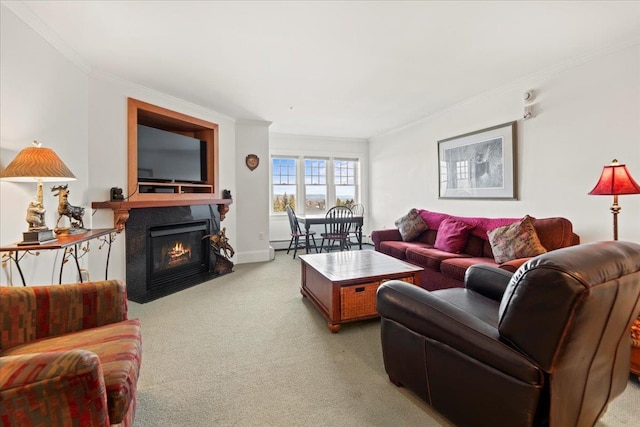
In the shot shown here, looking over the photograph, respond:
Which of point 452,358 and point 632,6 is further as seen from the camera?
point 632,6

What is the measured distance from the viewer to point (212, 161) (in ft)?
14.5

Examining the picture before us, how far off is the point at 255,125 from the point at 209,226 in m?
1.86

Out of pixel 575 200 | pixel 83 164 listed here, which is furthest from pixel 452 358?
pixel 83 164

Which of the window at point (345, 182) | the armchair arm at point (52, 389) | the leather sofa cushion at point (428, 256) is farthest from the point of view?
the window at point (345, 182)

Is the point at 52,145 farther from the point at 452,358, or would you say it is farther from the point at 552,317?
the point at 552,317

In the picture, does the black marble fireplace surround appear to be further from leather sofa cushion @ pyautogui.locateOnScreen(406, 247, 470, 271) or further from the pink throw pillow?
the pink throw pillow

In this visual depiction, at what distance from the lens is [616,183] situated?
2.17 m

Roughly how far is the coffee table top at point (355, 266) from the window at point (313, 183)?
303 cm

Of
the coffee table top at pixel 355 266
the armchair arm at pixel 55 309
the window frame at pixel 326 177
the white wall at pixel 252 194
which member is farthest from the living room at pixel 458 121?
the window frame at pixel 326 177

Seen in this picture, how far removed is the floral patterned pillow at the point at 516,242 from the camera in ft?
8.82

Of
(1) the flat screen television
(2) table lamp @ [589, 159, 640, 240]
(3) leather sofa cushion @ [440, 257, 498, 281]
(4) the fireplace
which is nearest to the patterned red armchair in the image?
(4) the fireplace

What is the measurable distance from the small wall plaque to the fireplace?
1229mm

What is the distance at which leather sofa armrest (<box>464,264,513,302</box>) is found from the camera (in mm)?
1863

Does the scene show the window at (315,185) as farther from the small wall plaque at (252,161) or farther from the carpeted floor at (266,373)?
the carpeted floor at (266,373)
